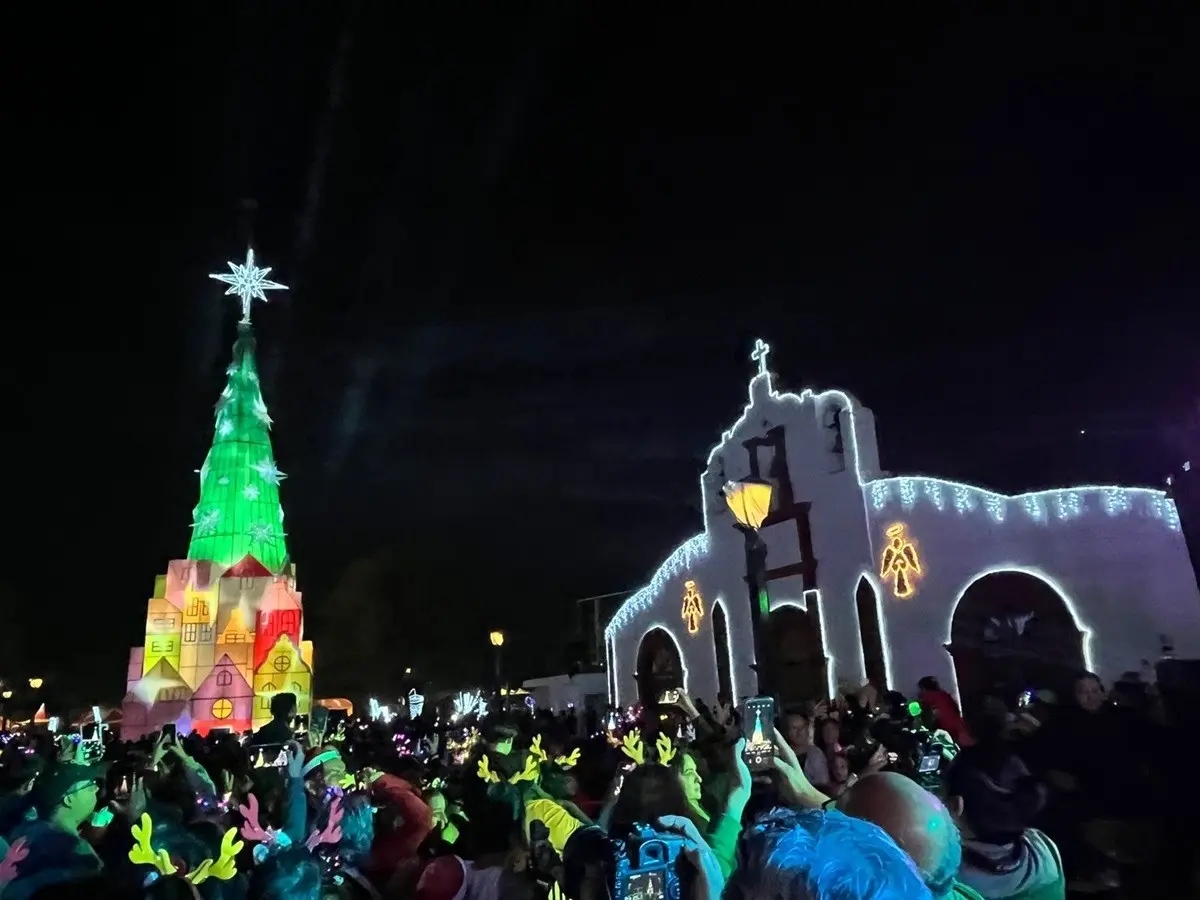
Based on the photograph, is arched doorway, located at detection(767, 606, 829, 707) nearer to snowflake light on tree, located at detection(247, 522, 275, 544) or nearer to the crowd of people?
the crowd of people

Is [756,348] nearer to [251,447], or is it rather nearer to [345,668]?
[251,447]

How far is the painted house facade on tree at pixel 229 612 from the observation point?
1561 inches

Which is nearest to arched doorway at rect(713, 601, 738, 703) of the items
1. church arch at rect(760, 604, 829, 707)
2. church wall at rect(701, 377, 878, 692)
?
church wall at rect(701, 377, 878, 692)

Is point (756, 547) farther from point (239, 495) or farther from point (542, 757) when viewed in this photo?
point (239, 495)

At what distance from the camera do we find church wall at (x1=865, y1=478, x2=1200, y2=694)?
14.5 metres

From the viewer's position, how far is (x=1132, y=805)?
4402 millimetres

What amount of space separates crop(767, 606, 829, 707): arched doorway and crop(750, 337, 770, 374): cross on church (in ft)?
20.8

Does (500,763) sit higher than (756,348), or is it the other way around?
(756,348)

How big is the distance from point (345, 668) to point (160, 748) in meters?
43.1

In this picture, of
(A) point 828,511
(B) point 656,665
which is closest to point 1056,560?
(A) point 828,511

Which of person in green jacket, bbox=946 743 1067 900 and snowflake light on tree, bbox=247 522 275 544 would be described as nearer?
person in green jacket, bbox=946 743 1067 900

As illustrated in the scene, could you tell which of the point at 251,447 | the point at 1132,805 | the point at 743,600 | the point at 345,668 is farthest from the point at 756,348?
the point at 345,668

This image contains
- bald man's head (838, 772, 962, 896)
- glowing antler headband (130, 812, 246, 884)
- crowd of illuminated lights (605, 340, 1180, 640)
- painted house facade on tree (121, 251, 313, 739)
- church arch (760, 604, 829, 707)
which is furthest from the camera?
painted house facade on tree (121, 251, 313, 739)

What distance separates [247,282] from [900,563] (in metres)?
44.7
